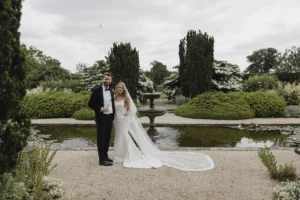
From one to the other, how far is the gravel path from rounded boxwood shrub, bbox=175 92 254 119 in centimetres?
548

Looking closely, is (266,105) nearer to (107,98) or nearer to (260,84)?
(260,84)

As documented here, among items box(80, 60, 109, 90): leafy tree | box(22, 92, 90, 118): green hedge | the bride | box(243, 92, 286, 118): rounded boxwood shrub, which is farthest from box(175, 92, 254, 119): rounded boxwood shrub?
box(80, 60, 109, 90): leafy tree

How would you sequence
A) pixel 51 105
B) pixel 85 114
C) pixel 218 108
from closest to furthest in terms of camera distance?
1. pixel 85 114
2. pixel 218 108
3. pixel 51 105

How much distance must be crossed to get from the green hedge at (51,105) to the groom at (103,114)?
22.0 feet

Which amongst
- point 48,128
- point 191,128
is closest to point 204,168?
point 191,128

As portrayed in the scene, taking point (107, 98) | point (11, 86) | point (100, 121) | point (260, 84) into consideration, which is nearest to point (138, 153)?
point (100, 121)

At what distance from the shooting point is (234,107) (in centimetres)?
1123

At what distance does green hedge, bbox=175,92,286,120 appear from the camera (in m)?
11.0

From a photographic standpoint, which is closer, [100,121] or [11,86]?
[11,86]

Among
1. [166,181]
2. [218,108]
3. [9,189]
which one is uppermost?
[218,108]

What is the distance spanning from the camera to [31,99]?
39.1 ft

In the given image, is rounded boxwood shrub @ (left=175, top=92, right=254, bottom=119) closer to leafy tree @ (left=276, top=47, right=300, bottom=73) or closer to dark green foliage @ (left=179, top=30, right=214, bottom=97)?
dark green foliage @ (left=179, top=30, right=214, bottom=97)

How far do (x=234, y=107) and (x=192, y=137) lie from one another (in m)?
3.96

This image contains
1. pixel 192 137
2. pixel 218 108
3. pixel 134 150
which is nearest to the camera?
pixel 134 150
